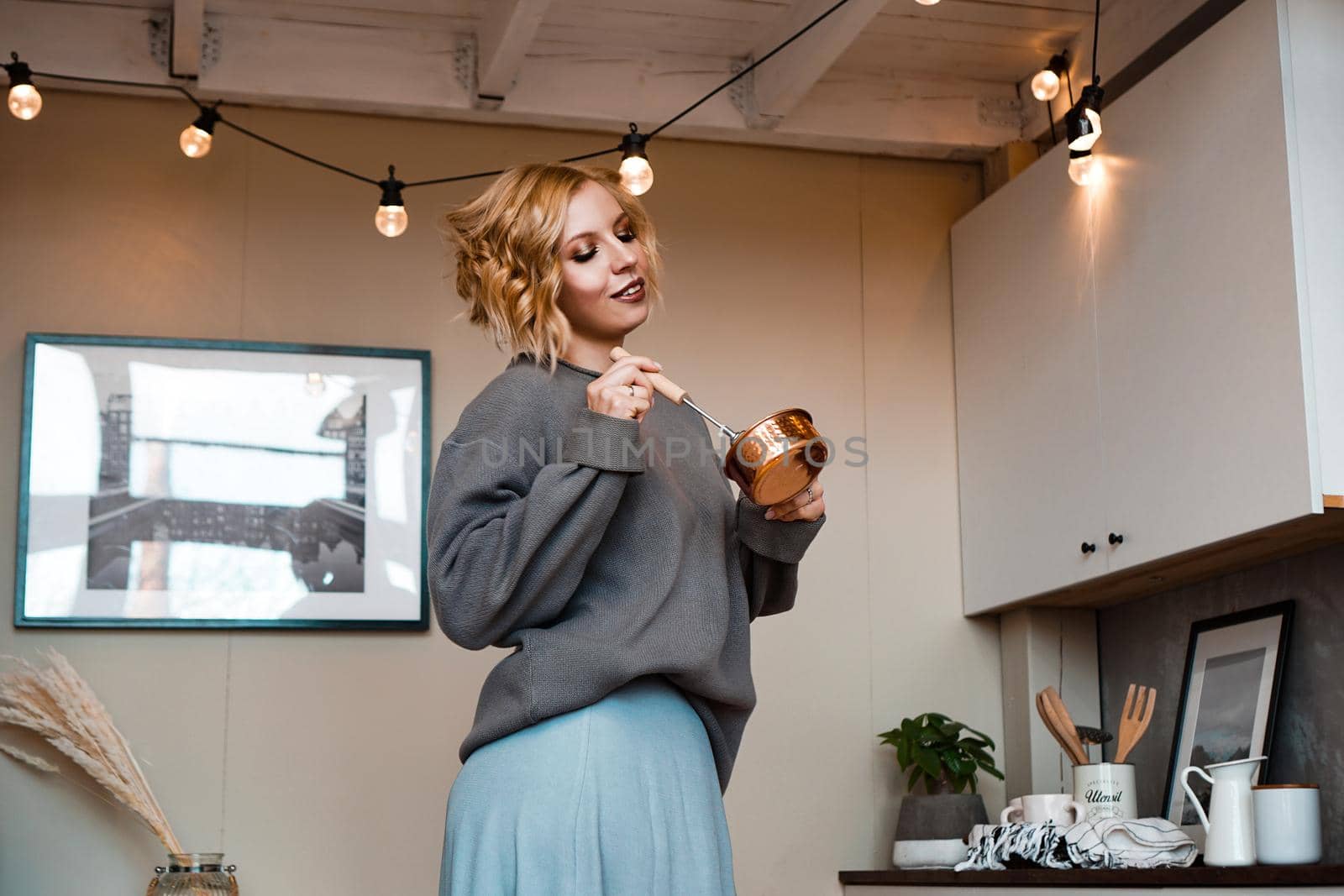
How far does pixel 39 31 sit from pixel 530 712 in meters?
2.34

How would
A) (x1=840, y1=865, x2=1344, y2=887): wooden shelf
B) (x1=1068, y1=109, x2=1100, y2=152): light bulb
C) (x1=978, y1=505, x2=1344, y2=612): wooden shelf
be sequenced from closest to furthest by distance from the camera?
(x1=840, y1=865, x2=1344, y2=887): wooden shelf, (x1=978, y1=505, x2=1344, y2=612): wooden shelf, (x1=1068, y1=109, x2=1100, y2=152): light bulb

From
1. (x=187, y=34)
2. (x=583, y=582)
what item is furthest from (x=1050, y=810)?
(x=187, y=34)

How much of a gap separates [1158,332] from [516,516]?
1625 mm

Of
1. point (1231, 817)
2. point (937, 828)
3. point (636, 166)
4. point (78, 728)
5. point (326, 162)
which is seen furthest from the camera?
point (326, 162)

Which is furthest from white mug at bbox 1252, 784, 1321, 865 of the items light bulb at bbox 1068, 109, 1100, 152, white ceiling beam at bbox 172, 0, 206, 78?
white ceiling beam at bbox 172, 0, 206, 78

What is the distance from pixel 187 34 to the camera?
3.00 meters

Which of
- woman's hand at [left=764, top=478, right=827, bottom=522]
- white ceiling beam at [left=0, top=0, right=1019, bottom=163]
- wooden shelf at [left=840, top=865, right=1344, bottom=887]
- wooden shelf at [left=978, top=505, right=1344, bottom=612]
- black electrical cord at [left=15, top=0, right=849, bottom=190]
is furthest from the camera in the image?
white ceiling beam at [left=0, top=0, right=1019, bottom=163]

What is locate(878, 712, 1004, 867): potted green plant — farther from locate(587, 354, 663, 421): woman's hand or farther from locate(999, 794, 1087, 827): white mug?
locate(587, 354, 663, 421): woman's hand

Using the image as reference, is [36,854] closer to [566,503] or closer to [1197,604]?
[566,503]

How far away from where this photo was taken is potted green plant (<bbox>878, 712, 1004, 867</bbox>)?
10.1 feet

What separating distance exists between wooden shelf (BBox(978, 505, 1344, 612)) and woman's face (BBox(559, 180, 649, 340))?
46.4 inches

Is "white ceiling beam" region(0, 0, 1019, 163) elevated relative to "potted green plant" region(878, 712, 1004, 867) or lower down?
elevated

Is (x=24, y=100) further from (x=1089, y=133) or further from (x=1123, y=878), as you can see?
(x=1123, y=878)

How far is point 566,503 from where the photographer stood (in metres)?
1.39
